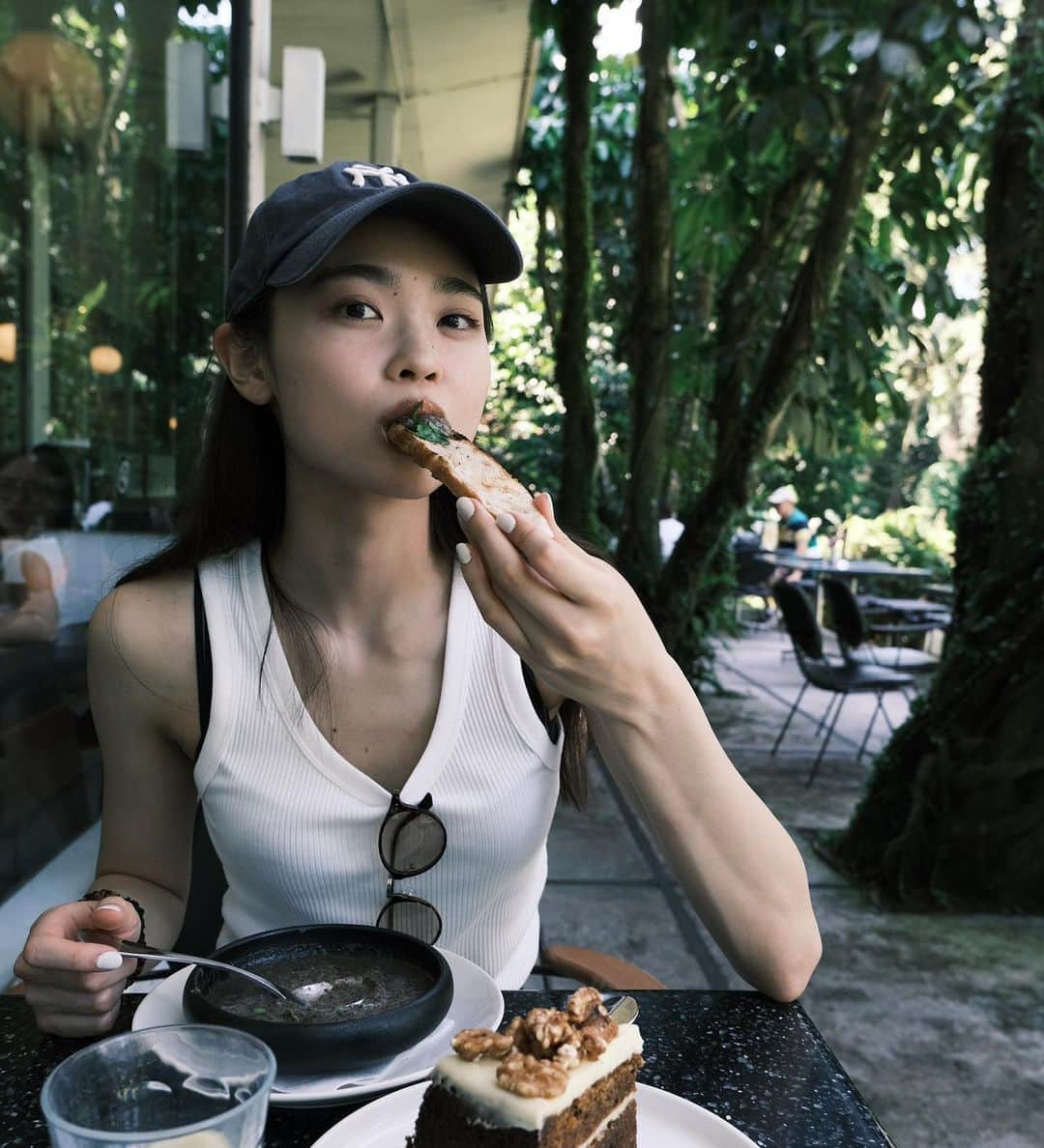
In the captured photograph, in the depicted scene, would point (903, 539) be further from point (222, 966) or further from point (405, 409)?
point (222, 966)

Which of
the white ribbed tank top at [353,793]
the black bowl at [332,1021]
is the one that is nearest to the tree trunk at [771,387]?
the white ribbed tank top at [353,793]

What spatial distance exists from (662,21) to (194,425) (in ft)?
10.4

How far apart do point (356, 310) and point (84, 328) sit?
5.41 ft

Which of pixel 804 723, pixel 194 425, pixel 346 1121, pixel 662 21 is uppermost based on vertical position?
pixel 662 21

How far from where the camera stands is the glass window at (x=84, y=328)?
7.59 ft

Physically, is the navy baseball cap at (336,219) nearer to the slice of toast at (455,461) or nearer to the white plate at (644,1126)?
the slice of toast at (455,461)

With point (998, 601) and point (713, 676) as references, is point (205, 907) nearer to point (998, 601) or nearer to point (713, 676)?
point (998, 601)

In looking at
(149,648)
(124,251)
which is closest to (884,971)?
(149,648)

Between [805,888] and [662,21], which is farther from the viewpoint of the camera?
[662,21]

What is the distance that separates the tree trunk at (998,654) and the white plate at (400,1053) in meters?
3.55

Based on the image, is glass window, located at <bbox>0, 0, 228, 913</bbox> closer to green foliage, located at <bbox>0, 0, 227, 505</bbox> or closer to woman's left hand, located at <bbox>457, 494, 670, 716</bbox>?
green foliage, located at <bbox>0, 0, 227, 505</bbox>

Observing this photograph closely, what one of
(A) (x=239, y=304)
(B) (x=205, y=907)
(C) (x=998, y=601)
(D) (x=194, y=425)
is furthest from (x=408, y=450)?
(C) (x=998, y=601)

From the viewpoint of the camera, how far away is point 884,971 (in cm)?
374

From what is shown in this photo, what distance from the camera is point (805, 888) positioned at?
1.25m
